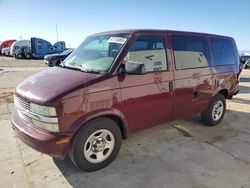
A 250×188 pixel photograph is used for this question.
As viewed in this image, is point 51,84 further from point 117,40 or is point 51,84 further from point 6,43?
point 6,43

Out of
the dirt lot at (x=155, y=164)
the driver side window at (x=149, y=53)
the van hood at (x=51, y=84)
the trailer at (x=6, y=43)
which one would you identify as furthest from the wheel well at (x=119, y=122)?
the trailer at (x=6, y=43)

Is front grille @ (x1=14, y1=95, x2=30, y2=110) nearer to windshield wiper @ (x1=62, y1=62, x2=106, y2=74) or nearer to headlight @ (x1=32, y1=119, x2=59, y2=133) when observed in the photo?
headlight @ (x1=32, y1=119, x2=59, y2=133)

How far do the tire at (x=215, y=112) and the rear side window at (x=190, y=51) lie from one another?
0.92 metres

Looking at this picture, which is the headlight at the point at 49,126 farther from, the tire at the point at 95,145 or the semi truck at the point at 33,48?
the semi truck at the point at 33,48

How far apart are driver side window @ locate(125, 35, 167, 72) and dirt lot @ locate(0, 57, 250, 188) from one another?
140 centimetres

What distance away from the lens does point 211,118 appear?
16.6ft

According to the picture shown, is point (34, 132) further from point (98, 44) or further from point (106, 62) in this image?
point (98, 44)

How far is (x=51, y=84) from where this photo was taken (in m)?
3.08

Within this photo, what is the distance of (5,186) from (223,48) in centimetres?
484

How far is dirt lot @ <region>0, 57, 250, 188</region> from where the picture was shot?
3045mm

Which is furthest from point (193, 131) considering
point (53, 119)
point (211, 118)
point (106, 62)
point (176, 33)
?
point (53, 119)

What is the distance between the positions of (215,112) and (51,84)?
3.71m

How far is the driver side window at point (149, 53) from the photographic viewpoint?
138 inches

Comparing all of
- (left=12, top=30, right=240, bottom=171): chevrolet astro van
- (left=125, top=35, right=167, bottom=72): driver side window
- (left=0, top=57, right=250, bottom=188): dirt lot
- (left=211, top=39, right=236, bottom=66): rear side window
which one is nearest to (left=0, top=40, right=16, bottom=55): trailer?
(left=0, top=57, right=250, bottom=188): dirt lot
